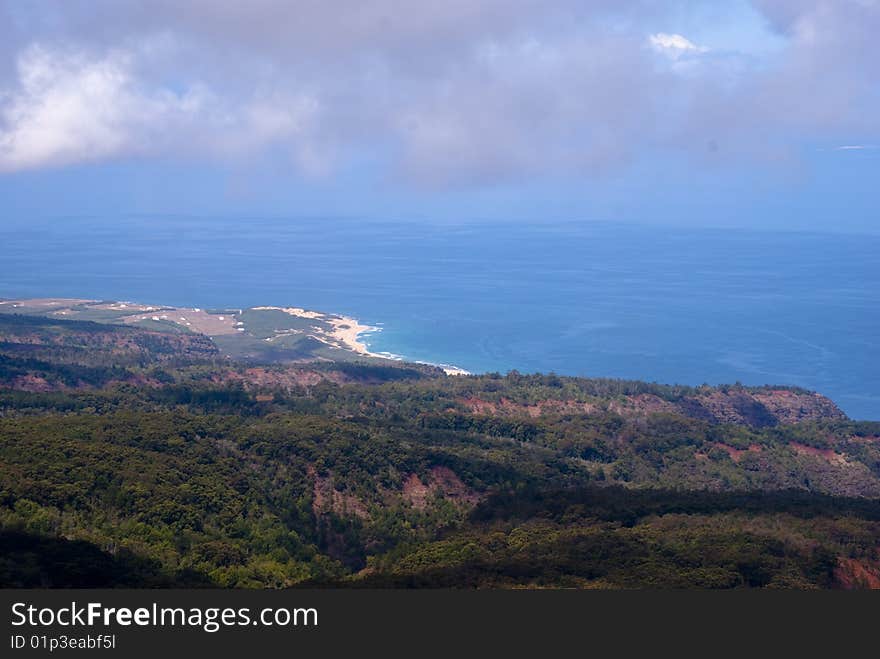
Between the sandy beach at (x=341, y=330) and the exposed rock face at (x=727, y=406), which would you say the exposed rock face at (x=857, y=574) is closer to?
the exposed rock face at (x=727, y=406)

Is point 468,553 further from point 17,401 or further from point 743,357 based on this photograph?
point 743,357

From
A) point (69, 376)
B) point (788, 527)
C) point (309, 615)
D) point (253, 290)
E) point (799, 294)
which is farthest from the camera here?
point (253, 290)

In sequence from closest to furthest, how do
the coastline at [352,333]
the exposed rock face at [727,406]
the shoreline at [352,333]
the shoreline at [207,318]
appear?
the exposed rock face at [727,406] < the shoreline at [352,333] < the coastline at [352,333] < the shoreline at [207,318]

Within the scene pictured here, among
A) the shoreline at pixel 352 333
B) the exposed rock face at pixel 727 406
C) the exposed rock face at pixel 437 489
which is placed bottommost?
the exposed rock face at pixel 437 489

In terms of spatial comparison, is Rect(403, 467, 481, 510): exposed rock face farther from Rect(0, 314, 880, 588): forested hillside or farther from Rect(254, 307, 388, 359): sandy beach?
Rect(254, 307, 388, 359): sandy beach

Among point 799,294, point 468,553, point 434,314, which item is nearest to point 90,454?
point 468,553

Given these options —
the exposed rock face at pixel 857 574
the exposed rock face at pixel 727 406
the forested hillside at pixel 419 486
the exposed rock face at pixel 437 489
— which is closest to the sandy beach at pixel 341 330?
the forested hillside at pixel 419 486

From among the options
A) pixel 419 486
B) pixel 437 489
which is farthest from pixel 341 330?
pixel 437 489

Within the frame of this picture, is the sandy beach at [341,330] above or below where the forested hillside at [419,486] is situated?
above
